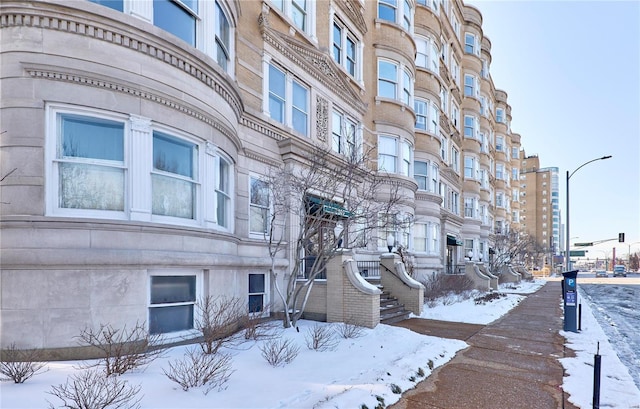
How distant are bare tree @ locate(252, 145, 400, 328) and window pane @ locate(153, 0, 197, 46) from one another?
152 inches

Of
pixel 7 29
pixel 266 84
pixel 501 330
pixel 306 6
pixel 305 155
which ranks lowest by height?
pixel 501 330

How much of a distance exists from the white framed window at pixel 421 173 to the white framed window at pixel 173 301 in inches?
611

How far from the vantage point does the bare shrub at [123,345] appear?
539 cm

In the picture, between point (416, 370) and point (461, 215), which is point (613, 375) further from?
point (461, 215)

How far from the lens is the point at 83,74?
6488 mm

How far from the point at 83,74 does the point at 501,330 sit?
38.4 ft

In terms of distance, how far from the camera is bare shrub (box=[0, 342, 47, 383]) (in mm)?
4930

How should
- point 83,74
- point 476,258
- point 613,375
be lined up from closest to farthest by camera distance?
A: point 83,74, point 613,375, point 476,258

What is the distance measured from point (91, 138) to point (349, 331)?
653 centimetres

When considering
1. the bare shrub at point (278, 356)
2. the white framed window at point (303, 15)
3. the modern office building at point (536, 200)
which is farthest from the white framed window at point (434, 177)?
the modern office building at point (536, 200)

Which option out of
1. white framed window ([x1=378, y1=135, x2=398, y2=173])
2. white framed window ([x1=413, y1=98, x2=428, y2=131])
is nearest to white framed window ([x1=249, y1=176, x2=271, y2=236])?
white framed window ([x1=378, y1=135, x2=398, y2=173])

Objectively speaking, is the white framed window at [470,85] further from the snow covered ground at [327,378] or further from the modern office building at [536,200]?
the modern office building at [536,200]

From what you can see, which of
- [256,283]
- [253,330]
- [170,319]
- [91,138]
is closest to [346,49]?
[256,283]

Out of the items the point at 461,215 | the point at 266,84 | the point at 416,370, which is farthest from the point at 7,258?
the point at 461,215
